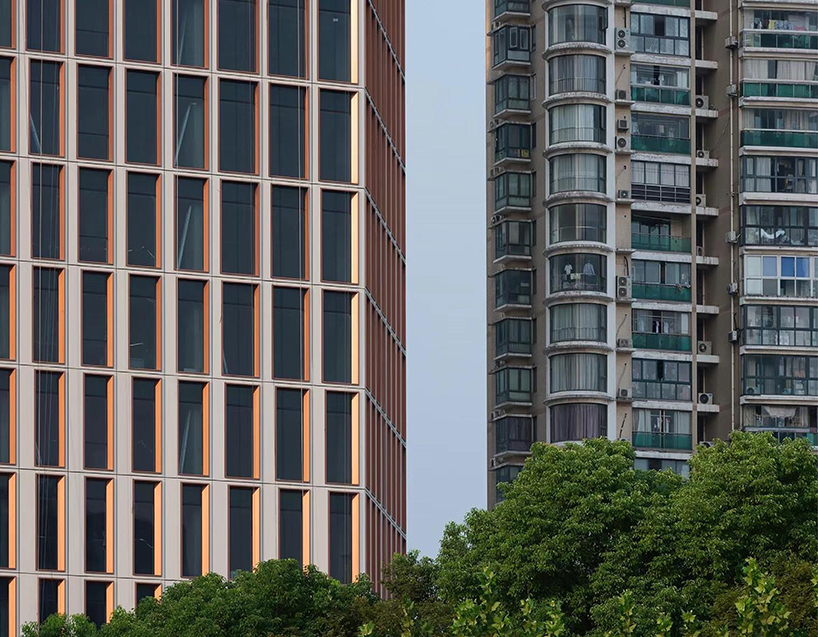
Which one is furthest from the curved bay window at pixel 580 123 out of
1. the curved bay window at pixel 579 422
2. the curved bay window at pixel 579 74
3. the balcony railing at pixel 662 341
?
the curved bay window at pixel 579 422

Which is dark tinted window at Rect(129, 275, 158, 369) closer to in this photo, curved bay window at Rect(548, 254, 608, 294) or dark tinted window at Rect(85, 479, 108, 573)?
dark tinted window at Rect(85, 479, 108, 573)

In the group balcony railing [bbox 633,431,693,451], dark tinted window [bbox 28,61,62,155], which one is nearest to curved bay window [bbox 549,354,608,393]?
balcony railing [bbox 633,431,693,451]

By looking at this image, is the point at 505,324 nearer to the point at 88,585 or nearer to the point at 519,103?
the point at 519,103

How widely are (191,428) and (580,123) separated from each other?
34435 mm

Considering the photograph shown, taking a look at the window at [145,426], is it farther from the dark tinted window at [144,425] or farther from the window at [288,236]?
the window at [288,236]

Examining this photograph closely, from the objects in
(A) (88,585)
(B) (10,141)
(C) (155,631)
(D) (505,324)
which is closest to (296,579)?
(C) (155,631)

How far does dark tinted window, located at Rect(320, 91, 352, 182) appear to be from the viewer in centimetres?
7800

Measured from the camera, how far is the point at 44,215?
74.7m

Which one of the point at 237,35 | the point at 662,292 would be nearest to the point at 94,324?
the point at 237,35

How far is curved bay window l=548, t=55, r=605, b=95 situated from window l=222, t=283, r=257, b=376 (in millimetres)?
31646

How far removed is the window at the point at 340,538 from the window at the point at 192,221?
357 inches

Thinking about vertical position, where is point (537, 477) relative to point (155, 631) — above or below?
above

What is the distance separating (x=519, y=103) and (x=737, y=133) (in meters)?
10.1

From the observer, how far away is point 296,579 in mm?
58062
